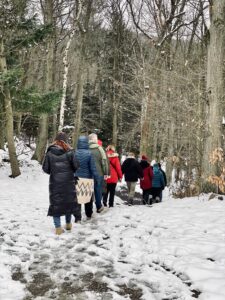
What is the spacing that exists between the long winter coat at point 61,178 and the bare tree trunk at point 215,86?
4519mm

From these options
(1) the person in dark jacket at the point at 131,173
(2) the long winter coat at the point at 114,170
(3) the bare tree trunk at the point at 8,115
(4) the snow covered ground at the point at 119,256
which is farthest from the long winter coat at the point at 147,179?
(3) the bare tree trunk at the point at 8,115

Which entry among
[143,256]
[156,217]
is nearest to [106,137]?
[156,217]

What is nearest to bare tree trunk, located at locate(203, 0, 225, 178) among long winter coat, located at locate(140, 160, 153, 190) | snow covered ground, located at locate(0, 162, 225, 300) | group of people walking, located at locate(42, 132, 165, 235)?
snow covered ground, located at locate(0, 162, 225, 300)

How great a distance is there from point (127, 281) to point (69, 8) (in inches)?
918

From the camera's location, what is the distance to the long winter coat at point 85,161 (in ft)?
30.2

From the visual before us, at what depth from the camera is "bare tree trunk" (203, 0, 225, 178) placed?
10586 millimetres

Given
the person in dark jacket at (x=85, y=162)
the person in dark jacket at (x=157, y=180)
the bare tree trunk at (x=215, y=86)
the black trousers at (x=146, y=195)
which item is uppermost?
the bare tree trunk at (x=215, y=86)

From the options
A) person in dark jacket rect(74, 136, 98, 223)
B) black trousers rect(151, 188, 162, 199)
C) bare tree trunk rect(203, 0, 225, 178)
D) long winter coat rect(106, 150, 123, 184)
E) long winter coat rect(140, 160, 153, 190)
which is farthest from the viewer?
black trousers rect(151, 188, 162, 199)

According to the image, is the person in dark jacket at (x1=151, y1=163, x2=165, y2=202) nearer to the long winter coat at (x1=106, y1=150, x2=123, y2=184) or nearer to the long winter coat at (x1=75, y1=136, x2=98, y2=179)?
the long winter coat at (x1=106, y1=150, x2=123, y2=184)

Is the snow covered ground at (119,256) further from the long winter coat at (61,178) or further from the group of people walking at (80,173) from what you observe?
the long winter coat at (61,178)

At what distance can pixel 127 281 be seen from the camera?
4988 millimetres

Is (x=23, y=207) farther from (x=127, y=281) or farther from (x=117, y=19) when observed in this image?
(x=117, y=19)

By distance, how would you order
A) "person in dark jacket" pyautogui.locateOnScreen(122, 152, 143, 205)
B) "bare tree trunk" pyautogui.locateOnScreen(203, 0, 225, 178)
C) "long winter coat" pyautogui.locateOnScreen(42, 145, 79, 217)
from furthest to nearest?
"person in dark jacket" pyautogui.locateOnScreen(122, 152, 143, 205)
"bare tree trunk" pyautogui.locateOnScreen(203, 0, 225, 178)
"long winter coat" pyautogui.locateOnScreen(42, 145, 79, 217)

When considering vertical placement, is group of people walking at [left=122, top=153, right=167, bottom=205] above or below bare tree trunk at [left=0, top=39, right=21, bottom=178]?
below
